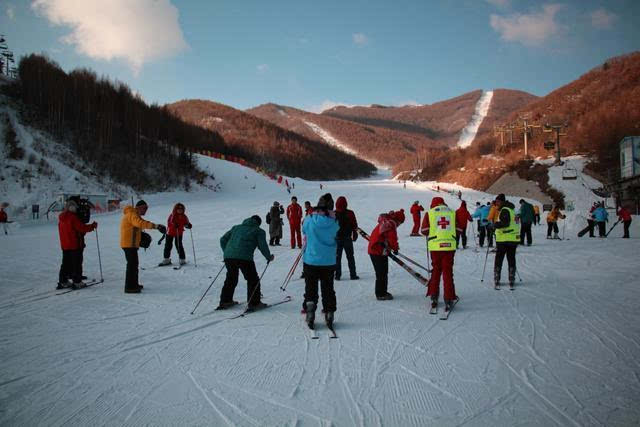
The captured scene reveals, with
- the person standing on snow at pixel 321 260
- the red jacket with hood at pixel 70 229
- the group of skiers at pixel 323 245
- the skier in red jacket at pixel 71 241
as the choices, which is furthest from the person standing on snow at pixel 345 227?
the red jacket with hood at pixel 70 229

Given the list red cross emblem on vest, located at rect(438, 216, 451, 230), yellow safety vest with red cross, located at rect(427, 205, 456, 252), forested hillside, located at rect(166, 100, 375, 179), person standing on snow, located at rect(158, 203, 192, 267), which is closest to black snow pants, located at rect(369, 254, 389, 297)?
yellow safety vest with red cross, located at rect(427, 205, 456, 252)

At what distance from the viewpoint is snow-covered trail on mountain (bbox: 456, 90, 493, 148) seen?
137012 millimetres

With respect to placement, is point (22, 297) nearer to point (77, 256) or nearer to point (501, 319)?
point (77, 256)

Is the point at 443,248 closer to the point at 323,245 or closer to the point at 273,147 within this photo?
the point at 323,245

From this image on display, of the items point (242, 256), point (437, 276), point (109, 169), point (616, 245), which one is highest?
point (109, 169)

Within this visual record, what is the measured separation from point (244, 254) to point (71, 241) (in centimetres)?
359

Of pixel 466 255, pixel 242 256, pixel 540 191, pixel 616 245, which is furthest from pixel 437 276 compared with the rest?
pixel 540 191

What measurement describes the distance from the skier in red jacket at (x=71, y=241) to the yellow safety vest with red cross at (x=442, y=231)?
225 inches

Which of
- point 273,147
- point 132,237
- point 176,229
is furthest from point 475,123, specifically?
point 132,237

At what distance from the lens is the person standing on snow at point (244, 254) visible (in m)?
5.65

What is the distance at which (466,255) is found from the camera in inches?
445

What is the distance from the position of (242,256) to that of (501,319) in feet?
12.0

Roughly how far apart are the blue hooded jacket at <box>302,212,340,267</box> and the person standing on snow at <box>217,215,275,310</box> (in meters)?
0.97

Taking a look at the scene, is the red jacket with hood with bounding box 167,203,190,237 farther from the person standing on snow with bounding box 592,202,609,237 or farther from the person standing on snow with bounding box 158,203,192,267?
the person standing on snow with bounding box 592,202,609,237
